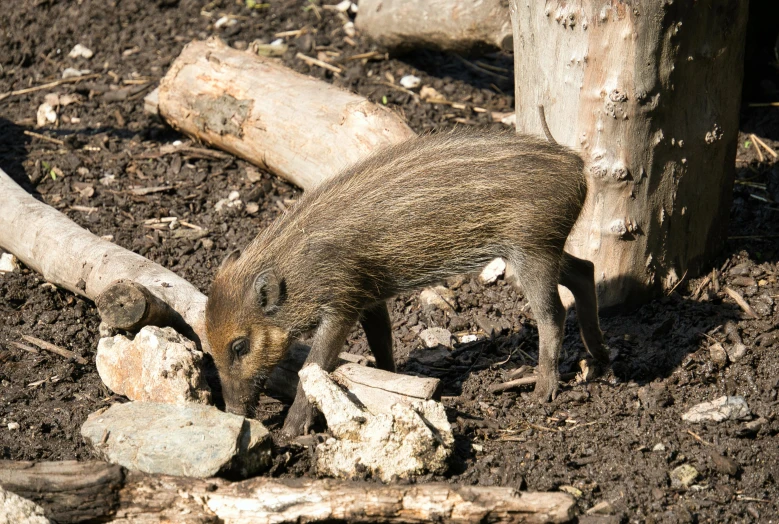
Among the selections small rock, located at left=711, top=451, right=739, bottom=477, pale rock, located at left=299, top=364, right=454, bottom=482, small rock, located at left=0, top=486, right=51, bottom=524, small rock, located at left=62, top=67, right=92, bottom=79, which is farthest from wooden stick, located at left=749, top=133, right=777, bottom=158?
small rock, located at left=62, top=67, right=92, bottom=79

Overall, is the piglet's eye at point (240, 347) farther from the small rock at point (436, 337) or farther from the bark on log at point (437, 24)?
the bark on log at point (437, 24)

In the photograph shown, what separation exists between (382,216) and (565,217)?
1129mm

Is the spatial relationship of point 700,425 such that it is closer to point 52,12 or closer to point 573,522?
point 573,522

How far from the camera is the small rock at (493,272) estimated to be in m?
7.05

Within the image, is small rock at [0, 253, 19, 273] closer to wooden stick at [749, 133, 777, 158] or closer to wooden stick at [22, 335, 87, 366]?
wooden stick at [22, 335, 87, 366]

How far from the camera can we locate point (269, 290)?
548 centimetres

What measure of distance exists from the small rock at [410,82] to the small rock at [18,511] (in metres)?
6.09

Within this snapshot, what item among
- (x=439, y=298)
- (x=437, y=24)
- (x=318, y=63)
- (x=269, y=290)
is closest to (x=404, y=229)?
(x=269, y=290)

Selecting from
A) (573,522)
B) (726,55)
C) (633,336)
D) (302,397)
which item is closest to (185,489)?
(302,397)

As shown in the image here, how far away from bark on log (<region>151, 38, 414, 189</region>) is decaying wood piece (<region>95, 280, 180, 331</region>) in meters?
2.07

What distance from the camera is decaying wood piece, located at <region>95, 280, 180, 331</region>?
5.59m

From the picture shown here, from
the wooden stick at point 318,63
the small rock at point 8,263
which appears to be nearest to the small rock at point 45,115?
the small rock at point 8,263

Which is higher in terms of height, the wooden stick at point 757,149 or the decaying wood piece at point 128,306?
the wooden stick at point 757,149

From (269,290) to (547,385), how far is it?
73.2 inches
